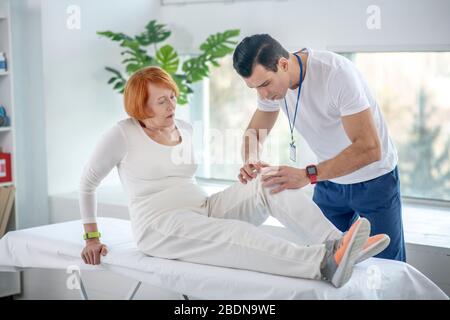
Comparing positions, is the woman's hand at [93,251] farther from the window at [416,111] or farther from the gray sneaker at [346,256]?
the window at [416,111]

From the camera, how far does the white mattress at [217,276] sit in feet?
6.35

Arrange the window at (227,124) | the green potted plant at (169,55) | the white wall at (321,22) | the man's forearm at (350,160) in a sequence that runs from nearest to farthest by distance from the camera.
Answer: the man's forearm at (350,160), the white wall at (321,22), the green potted plant at (169,55), the window at (227,124)

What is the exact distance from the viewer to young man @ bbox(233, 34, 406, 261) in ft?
7.00

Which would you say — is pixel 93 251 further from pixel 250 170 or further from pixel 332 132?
pixel 332 132

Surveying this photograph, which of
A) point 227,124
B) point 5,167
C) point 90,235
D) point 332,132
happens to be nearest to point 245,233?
point 332,132

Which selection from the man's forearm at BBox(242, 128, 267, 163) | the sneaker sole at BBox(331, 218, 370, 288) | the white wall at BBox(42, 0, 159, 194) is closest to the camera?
the sneaker sole at BBox(331, 218, 370, 288)

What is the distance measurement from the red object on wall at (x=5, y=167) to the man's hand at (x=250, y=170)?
1.59 m

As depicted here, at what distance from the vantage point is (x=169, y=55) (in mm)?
3744

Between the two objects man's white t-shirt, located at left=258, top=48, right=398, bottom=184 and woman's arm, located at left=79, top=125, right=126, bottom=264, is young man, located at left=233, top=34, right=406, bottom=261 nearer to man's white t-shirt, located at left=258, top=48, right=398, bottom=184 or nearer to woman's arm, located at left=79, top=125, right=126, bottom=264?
man's white t-shirt, located at left=258, top=48, right=398, bottom=184

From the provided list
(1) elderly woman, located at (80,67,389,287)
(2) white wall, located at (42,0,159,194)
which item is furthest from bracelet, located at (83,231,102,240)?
(2) white wall, located at (42,0,159,194)

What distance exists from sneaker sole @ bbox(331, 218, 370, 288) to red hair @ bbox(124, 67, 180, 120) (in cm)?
88

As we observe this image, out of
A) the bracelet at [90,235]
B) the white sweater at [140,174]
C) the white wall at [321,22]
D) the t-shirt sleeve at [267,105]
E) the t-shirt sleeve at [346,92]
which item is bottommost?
the bracelet at [90,235]

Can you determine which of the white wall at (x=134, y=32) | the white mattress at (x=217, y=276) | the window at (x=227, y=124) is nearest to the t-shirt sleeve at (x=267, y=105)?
the white mattress at (x=217, y=276)

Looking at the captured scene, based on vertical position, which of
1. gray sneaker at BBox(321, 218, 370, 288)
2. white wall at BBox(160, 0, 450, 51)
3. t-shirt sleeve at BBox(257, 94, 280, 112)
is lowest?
gray sneaker at BBox(321, 218, 370, 288)
